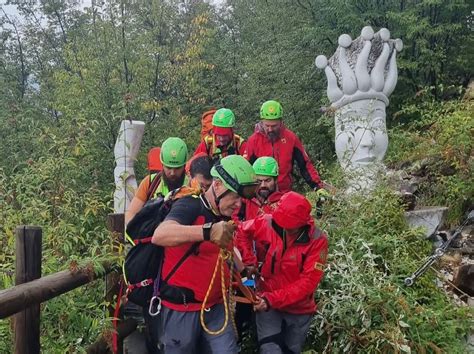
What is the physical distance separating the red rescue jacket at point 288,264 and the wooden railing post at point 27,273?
4.93ft

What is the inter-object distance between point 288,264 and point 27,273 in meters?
1.75

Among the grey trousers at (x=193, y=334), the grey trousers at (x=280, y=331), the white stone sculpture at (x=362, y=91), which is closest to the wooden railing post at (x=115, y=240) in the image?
the grey trousers at (x=193, y=334)

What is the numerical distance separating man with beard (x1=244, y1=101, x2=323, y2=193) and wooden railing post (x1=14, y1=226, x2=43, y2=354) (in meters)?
2.98

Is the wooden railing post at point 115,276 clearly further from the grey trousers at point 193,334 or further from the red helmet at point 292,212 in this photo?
the red helmet at point 292,212

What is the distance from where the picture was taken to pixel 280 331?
3783 millimetres

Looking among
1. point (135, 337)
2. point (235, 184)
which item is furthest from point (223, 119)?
point (235, 184)

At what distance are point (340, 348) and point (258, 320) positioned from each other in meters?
0.82

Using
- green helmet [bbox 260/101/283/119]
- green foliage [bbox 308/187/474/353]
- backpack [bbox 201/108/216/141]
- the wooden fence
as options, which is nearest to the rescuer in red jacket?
green foliage [bbox 308/187/474/353]

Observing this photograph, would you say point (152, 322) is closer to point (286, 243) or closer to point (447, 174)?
point (286, 243)

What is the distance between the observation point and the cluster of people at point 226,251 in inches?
115

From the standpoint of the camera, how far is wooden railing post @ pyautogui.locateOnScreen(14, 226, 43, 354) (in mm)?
2842

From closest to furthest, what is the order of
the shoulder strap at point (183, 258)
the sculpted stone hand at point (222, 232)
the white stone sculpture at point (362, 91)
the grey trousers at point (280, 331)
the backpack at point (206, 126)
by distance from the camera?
the sculpted stone hand at point (222, 232)
the shoulder strap at point (183, 258)
the grey trousers at point (280, 331)
the backpack at point (206, 126)
the white stone sculpture at point (362, 91)

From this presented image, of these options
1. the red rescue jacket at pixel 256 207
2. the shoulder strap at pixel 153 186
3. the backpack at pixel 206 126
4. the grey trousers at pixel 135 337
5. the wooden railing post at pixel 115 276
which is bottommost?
the grey trousers at pixel 135 337

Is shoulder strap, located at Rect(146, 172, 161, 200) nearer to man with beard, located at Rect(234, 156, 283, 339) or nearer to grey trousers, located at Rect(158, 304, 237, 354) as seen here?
man with beard, located at Rect(234, 156, 283, 339)
